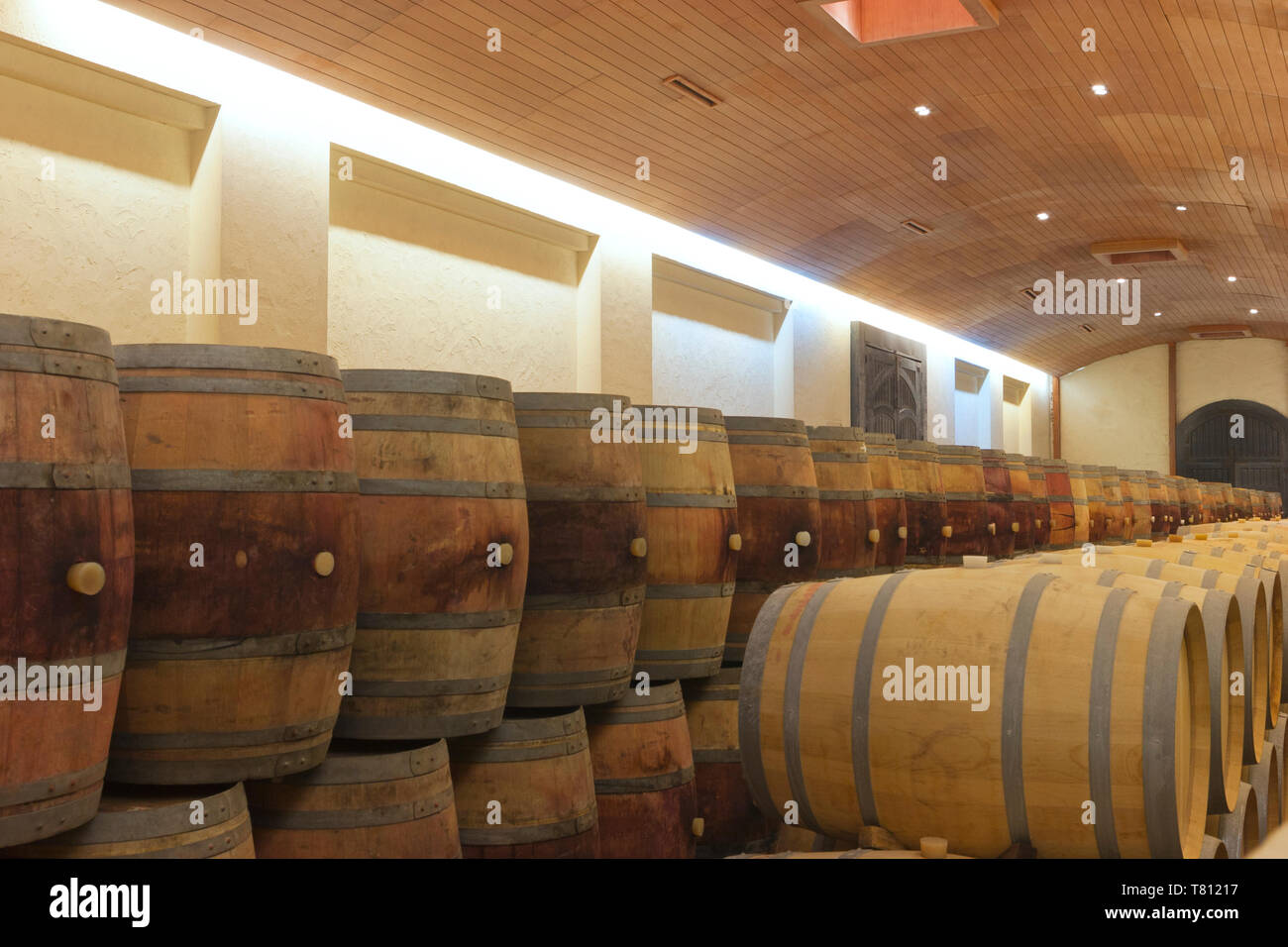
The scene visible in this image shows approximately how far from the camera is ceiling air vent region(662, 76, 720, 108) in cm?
830

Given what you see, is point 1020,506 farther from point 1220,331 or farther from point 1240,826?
point 1220,331

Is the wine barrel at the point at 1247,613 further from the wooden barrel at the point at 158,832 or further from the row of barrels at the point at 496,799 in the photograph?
the wooden barrel at the point at 158,832

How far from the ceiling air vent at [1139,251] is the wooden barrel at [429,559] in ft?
46.4

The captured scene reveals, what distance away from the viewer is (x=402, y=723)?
2926 mm

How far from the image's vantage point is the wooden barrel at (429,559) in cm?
290

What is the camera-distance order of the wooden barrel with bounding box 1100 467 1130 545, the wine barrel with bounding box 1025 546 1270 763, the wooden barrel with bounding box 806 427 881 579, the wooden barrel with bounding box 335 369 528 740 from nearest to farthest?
the wooden barrel with bounding box 335 369 528 740 < the wine barrel with bounding box 1025 546 1270 763 < the wooden barrel with bounding box 806 427 881 579 < the wooden barrel with bounding box 1100 467 1130 545

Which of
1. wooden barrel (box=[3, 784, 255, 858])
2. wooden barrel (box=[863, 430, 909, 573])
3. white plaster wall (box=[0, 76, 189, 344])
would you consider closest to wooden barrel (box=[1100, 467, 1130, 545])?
wooden barrel (box=[863, 430, 909, 573])

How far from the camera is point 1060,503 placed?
25.2ft

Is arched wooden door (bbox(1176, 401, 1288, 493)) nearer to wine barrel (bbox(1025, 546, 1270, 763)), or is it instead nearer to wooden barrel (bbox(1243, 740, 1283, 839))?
wine barrel (bbox(1025, 546, 1270, 763))

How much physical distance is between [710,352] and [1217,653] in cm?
1015

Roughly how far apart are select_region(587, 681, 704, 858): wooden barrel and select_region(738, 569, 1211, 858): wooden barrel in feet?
3.09

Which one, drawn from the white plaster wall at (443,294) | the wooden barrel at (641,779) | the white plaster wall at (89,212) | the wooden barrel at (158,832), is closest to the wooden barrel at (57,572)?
the wooden barrel at (158,832)
